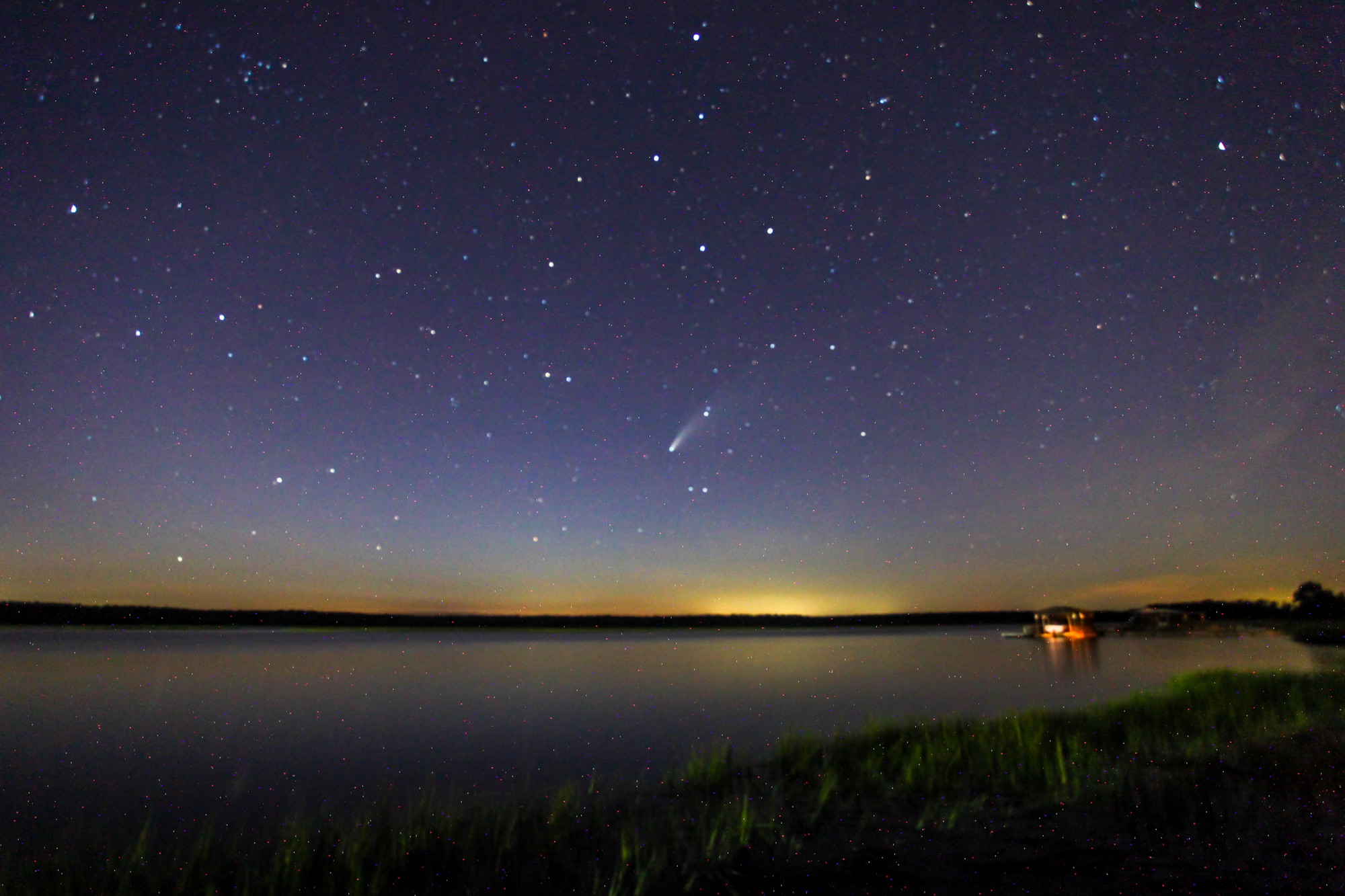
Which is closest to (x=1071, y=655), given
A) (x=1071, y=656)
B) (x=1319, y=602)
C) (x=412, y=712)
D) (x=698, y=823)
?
(x=1071, y=656)

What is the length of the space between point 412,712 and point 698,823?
18.1 meters

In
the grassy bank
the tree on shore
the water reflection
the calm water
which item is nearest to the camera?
the grassy bank

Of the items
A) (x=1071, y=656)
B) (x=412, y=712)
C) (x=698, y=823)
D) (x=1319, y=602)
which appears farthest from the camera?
(x=1319, y=602)

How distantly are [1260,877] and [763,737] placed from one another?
12374mm

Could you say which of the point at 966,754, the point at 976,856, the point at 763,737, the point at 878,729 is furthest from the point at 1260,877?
the point at 763,737

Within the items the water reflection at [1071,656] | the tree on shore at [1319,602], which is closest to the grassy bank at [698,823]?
the water reflection at [1071,656]

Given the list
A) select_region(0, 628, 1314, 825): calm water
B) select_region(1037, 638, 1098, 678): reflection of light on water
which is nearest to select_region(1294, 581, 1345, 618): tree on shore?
select_region(1037, 638, 1098, 678): reflection of light on water

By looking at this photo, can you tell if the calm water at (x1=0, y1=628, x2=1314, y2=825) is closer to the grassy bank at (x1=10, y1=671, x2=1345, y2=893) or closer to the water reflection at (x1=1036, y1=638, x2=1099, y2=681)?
the water reflection at (x1=1036, y1=638, x2=1099, y2=681)

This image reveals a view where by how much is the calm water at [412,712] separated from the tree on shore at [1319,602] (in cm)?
5025

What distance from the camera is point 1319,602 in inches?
3666

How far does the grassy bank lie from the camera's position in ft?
24.1

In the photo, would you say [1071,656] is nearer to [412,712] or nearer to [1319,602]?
[412,712]

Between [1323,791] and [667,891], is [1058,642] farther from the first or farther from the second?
[667,891]

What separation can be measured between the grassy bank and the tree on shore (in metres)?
101
